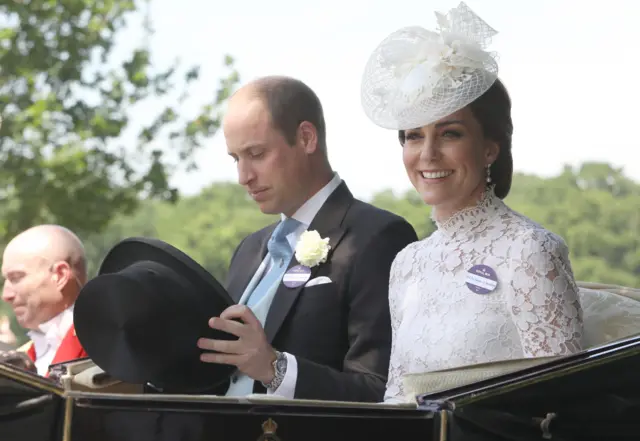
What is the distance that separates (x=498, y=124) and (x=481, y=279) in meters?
0.49

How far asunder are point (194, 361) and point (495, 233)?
0.89 m

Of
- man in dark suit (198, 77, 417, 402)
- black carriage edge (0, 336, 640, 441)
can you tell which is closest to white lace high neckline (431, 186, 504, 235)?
man in dark suit (198, 77, 417, 402)

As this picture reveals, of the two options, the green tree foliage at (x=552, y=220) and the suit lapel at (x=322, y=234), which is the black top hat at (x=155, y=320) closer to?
the suit lapel at (x=322, y=234)

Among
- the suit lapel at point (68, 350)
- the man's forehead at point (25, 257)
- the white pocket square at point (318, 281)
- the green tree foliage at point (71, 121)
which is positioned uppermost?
the green tree foliage at point (71, 121)

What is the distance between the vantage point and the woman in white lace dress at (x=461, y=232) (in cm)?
Result: 271

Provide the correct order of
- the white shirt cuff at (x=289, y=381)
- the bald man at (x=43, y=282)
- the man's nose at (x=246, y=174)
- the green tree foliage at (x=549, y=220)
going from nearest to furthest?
the white shirt cuff at (x=289, y=381)
the man's nose at (x=246, y=174)
the bald man at (x=43, y=282)
the green tree foliage at (x=549, y=220)

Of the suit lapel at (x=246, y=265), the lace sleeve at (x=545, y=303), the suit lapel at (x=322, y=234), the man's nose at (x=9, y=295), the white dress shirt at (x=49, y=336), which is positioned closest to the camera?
the lace sleeve at (x=545, y=303)

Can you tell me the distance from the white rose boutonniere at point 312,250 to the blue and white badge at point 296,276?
2cm

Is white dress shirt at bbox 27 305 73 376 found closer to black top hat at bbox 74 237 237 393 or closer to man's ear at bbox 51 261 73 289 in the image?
man's ear at bbox 51 261 73 289

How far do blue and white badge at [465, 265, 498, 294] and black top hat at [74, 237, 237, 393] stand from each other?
65 cm

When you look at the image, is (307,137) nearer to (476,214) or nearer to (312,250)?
(312,250)

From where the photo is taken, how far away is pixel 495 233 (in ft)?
9.55

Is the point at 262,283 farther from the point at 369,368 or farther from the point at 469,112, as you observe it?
the point at 469,112

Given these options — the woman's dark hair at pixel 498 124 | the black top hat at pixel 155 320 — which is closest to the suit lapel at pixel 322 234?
the black top hat at pixel 155 320
